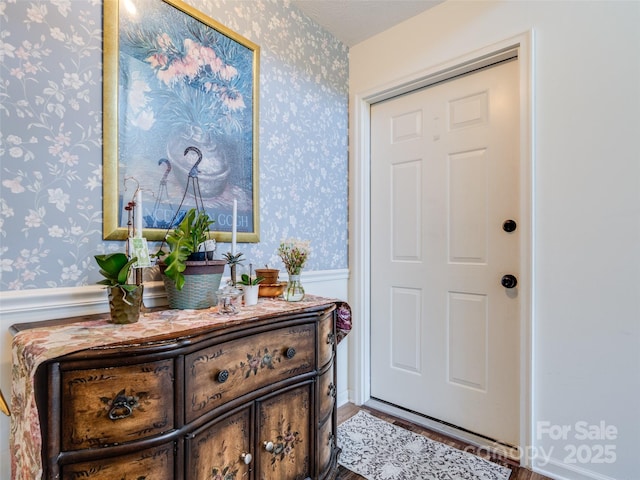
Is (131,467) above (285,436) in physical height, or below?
above

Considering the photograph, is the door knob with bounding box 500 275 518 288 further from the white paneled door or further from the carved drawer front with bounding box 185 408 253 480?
the carved drawer front with bounding box 185 408 253 480

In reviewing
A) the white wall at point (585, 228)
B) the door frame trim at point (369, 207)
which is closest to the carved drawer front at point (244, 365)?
the door frame trim at point (369, 207)

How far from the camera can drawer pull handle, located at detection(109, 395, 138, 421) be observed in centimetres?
78

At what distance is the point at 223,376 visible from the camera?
37.9 inches

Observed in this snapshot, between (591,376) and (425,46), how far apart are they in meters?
1.92

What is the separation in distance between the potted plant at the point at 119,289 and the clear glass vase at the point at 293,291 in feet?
1.95

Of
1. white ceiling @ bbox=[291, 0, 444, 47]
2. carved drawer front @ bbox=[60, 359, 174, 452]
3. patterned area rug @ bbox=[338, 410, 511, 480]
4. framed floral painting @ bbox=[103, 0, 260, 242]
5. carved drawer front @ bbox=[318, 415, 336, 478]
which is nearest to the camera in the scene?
carved drawer front @ bbox=[60, 359, 174, 452]

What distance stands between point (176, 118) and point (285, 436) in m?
1.34

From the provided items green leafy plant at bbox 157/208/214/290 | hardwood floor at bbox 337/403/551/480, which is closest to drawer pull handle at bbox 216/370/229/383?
green leafy plant at bbox 157/208/214/290

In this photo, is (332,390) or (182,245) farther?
(332,390)

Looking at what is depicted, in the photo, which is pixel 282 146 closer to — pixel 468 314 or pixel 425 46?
pixel 425 46

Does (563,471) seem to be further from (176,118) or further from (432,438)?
(176,118)

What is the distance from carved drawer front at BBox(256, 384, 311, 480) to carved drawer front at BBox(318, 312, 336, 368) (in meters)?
0.13

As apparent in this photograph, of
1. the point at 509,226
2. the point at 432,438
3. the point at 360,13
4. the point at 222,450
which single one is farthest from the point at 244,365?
the point at 360,13
